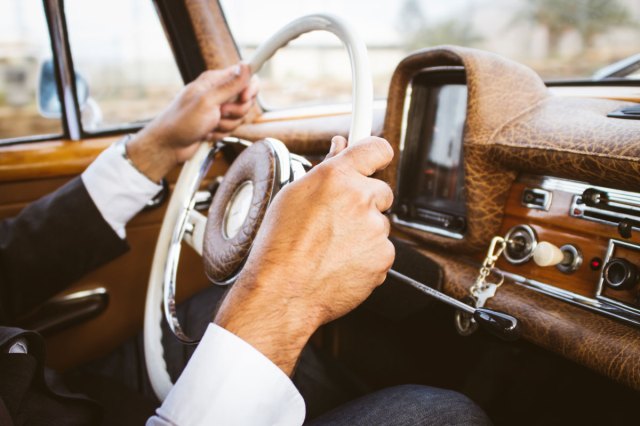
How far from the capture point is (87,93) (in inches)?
67.4

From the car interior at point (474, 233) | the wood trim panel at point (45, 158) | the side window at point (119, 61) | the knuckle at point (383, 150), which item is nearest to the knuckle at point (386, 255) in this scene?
the knuckle at point (383, 150)

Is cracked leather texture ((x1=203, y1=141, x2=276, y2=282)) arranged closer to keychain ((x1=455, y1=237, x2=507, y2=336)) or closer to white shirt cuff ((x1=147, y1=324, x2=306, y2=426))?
white shirt cuff ((x1=147, y1=324, x2=306, y2=426))

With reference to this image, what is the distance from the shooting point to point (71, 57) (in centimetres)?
159

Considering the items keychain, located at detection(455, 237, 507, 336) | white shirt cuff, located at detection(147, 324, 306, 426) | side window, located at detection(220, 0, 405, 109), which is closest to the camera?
white shirt cuff, located at detection(147, 324, 306, 426)

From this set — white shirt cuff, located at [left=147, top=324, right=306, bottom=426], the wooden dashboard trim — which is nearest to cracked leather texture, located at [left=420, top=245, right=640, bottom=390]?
the wooden dashboard trim

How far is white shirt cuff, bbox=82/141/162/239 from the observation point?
1.14 m

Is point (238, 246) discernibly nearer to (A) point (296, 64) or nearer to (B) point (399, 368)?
(B) point (399, 368)

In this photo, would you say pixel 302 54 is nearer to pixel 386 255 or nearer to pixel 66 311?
pixel 66 311

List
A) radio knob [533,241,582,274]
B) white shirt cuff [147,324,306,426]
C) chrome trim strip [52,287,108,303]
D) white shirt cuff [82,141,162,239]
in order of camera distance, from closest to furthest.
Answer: white shirt cuff [147,324,306,426], radio knob [533,241,582,274], white shirt cuff [82,141,162,239], chrome trim strip [52,287,108,303]

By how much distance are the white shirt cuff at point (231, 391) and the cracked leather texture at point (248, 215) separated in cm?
20

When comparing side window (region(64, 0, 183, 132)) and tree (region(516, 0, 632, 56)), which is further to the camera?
tree (region(516, 0, 632, 56))

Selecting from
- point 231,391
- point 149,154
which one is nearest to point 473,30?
point 149,154

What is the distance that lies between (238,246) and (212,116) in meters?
0.51

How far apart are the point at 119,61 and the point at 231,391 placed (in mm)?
1794
